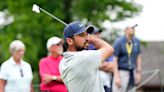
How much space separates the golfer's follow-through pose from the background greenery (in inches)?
789

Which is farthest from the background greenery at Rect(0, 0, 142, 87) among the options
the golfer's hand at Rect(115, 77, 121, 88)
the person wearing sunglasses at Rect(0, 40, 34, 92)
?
the person wearing sunglasses at Rect(0, 40, 34, 92)

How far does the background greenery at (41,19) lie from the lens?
26953mm

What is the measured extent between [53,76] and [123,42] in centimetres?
197

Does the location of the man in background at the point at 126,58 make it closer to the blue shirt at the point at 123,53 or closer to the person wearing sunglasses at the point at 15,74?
Result: the blue shirt at the point at 123,53

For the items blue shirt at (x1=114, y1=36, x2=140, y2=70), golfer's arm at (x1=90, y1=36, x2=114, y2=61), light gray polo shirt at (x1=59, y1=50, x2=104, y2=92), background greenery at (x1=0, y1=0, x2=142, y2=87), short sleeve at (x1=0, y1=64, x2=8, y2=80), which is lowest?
light gray polo shirt at (x1=59, y1=50, x2=104, y2=92)

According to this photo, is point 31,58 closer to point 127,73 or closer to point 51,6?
point 51,6

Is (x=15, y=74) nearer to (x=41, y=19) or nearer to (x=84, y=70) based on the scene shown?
(x=84, y=70)

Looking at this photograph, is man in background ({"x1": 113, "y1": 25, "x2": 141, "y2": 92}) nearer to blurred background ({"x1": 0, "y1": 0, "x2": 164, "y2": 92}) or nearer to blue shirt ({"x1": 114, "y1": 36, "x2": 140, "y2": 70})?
blue shirt ({"x1": 114, "y1": 36, "x2": 140, "y2": 70})

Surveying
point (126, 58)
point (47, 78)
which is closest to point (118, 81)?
point (126, 58)

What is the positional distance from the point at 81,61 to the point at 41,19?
21558 millimetres

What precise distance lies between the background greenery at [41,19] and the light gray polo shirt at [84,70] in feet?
66.1

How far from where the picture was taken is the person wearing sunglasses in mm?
8724

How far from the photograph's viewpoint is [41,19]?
27.4m

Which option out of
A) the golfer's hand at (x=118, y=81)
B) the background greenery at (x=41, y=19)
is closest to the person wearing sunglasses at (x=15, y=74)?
the golfer's hand at (x=118, y=81)
